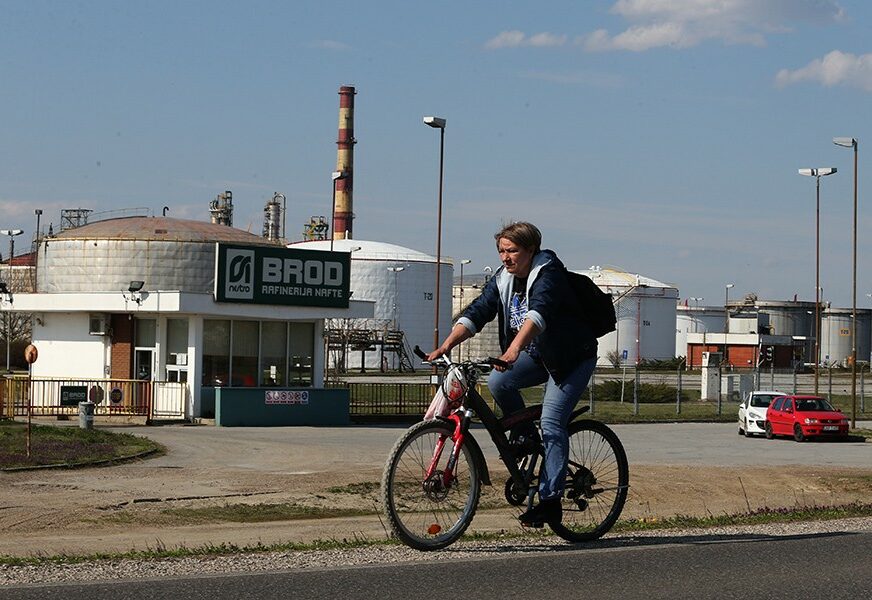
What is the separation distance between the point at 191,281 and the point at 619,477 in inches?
1535

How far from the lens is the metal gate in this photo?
39094 mm

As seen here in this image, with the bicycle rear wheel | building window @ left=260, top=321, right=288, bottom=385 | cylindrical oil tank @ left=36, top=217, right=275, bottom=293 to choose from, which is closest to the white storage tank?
cylindrical oil tank @ left=36, top=217, right=275, bottom=293

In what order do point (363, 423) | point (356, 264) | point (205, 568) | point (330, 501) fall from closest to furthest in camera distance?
point (205, 568), point (330, 501), point (363, 423), point (356, 264)

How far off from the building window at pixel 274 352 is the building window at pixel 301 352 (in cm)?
27

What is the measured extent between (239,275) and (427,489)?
32613 mm

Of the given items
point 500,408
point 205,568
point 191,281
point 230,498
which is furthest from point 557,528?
point 191,281

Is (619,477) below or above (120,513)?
above

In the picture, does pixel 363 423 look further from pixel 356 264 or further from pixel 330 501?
pixel 356 264

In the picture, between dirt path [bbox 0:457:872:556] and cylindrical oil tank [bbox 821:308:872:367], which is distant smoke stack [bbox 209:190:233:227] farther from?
cylindrical oil tank [bbox 821:308:872:367]

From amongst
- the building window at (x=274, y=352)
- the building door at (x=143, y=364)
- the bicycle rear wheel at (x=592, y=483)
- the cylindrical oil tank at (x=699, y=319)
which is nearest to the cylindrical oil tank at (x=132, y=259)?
the building window at (x=274, y=352)

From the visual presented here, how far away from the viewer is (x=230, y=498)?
59.2 feet

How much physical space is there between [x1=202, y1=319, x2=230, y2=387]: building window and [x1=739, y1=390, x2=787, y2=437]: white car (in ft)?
50.0

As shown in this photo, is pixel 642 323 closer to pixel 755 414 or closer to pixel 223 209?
pixel 223 209

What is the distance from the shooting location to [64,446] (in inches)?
1043
